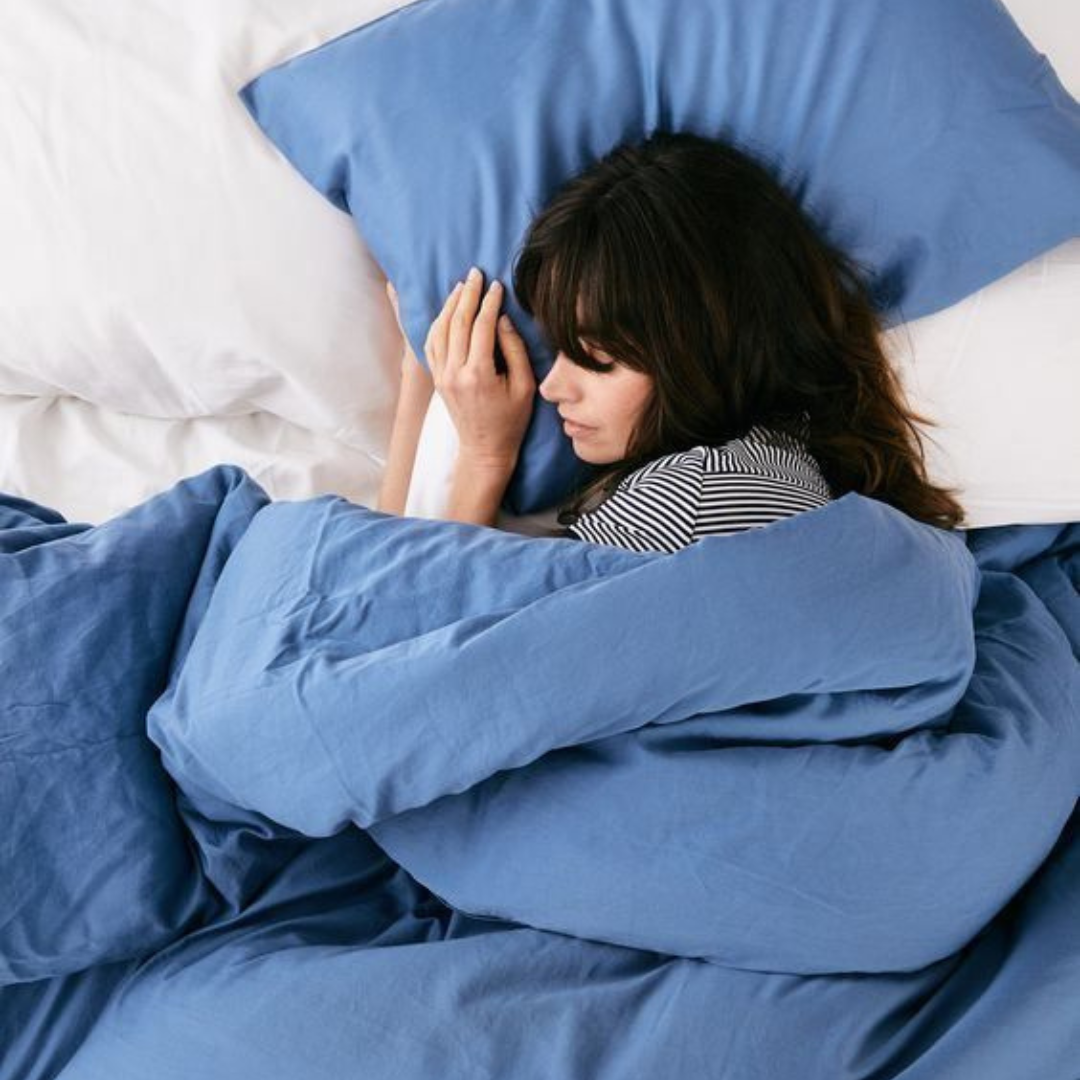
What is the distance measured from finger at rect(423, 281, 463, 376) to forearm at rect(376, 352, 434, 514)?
0.06 metres

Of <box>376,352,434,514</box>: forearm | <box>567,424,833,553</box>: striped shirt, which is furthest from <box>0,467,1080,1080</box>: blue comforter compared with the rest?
<box>376,352,434,514</box>: forearm

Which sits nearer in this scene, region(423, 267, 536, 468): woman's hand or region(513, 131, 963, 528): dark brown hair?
region(513, 131, 963, 528): dark brown hair

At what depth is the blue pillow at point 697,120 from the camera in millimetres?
1091

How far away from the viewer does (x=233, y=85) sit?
4.04 ft

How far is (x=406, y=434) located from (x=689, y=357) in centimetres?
34

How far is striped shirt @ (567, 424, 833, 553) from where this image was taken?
0.99 metres

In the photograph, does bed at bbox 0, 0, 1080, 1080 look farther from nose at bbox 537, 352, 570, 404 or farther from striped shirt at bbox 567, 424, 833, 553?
nose at bbox 537, 352, 570, 404

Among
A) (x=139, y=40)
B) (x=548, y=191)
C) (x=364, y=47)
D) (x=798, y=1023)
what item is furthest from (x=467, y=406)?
(x=798, y=1023)

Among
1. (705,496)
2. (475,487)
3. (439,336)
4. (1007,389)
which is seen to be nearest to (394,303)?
(439,336)

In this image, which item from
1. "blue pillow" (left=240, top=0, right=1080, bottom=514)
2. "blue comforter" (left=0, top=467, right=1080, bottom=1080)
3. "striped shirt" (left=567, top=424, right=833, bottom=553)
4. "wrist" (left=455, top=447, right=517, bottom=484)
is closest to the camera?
"blue comforter" (left=0, top=467, right=1080, bottom=1080)

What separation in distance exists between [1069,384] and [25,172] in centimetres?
97

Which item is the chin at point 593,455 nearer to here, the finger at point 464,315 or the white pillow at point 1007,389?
the finger at point 464,315

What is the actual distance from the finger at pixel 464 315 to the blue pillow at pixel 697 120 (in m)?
0.02

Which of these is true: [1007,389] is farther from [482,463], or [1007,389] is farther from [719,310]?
[482,463]
